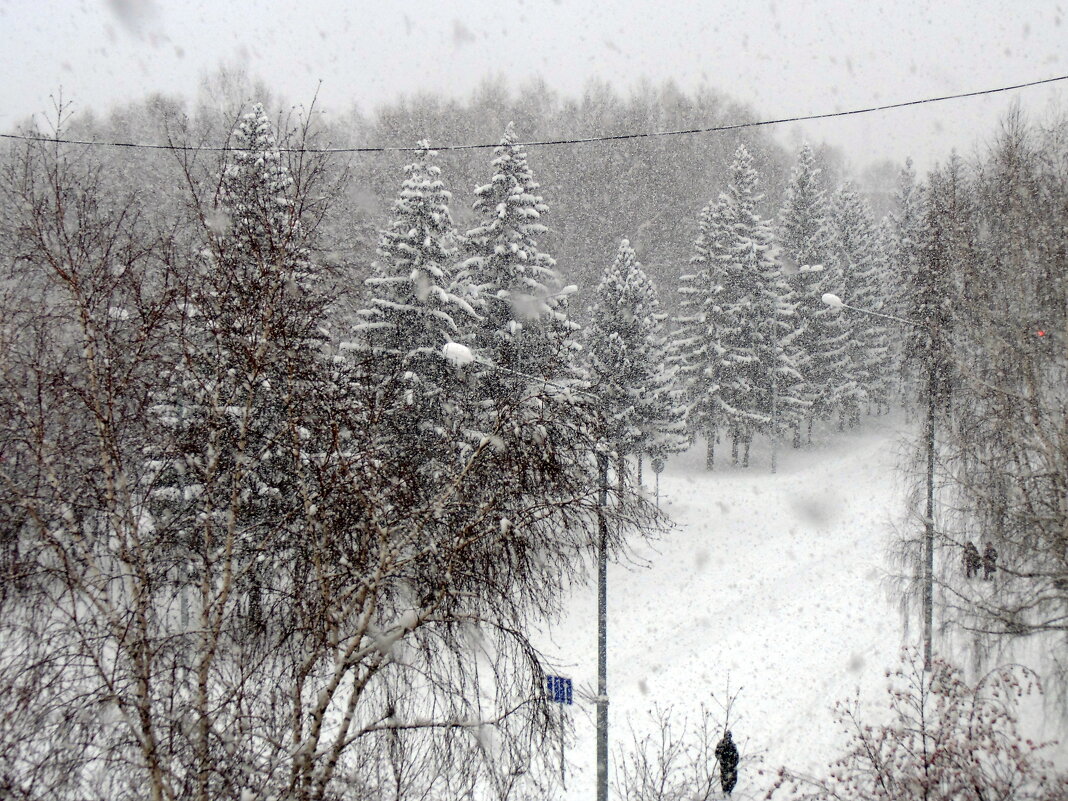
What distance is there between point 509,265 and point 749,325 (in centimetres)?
1741

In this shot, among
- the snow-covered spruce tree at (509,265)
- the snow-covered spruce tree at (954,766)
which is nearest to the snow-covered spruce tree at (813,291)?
the snow-covered spruce tree at (509,265)

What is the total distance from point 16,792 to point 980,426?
1219 centimetres

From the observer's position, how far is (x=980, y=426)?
459 inches

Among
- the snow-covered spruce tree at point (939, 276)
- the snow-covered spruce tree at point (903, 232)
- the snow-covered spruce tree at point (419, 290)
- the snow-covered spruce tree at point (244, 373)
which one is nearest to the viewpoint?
the snow-covered spruce tree at point (244, 373)

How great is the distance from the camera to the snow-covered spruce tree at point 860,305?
4006 cm

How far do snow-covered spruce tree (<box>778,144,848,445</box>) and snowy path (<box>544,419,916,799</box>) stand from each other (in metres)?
6.66

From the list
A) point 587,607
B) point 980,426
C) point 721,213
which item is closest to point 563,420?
point 980,426

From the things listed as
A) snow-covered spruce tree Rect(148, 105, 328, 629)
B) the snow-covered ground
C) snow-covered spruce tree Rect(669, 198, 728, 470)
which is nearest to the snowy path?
the snow-covered ground

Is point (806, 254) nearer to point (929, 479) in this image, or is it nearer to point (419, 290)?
point (419, 290)

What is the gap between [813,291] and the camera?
3838cm

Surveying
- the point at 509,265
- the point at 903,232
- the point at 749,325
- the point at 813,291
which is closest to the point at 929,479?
the point at 509,265

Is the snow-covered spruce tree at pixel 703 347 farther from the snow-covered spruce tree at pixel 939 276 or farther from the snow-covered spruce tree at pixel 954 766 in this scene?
the snow-covered spruce tree at pixel 954 766

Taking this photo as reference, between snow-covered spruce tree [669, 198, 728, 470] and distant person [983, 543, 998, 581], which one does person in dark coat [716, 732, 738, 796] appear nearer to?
distant person [983, 543, 998, 581]

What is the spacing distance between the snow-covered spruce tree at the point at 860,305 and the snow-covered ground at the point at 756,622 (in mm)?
8835
